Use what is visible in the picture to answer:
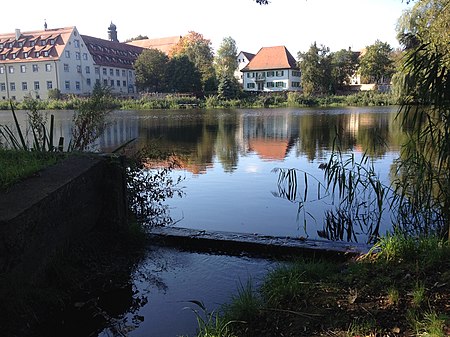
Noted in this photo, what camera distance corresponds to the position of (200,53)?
8794 centimetres

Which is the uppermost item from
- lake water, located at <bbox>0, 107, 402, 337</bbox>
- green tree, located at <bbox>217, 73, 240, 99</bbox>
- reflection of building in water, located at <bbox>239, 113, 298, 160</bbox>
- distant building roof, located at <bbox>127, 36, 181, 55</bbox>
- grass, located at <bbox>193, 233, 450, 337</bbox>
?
distant building roof, located at <bbox>127, 36, 181, 55</bbox>

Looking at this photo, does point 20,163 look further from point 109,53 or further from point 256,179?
point 109,53

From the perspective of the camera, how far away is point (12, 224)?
154 inches

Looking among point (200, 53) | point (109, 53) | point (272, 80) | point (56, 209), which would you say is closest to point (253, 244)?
point (56, 209)

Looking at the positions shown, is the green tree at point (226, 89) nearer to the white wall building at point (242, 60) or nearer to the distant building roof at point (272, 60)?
the distant building roof at point (272, 60)

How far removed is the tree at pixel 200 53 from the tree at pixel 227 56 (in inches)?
141

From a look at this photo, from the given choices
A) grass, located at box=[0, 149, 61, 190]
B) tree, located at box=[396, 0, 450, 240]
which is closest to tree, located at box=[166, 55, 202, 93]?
tree, located at box=[396, 0, 450, 240]

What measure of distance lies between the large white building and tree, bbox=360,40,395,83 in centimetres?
4010

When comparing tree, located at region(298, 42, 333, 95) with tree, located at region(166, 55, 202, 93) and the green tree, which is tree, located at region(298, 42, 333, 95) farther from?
tree, located at region(166, 55, 202, 93)

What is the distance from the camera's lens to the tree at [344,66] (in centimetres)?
7888

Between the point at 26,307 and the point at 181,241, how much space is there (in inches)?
103

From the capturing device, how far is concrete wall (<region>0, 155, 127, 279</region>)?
4.01 metres

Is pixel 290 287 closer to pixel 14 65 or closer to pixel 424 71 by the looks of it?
pixel 424 71

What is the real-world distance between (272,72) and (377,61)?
69.2 feet
